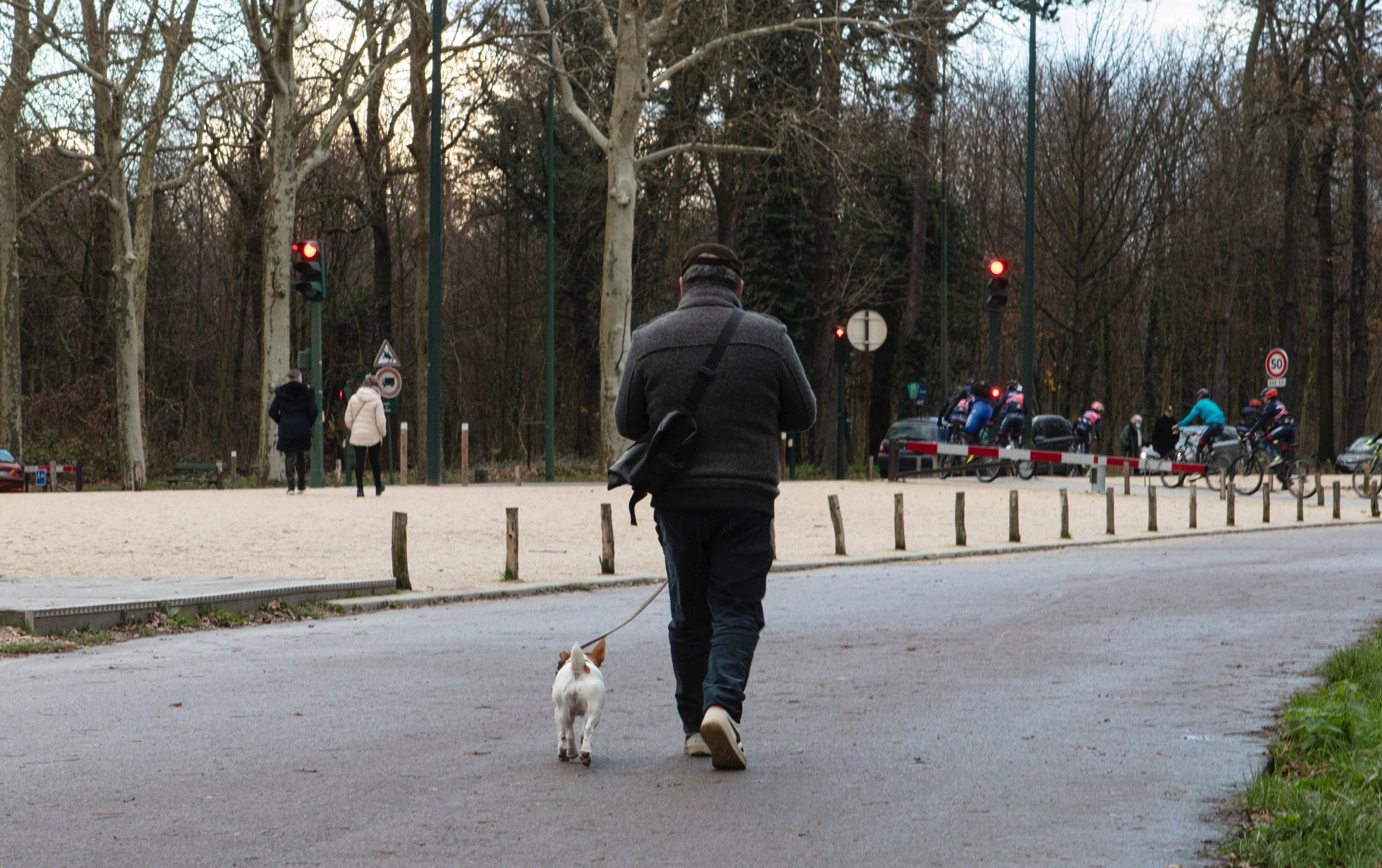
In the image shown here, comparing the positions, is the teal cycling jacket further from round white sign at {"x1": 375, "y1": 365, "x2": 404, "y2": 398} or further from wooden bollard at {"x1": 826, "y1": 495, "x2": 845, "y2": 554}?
wooden bollard at {"x1": 826, "y1": 495, "x2": 845, "y2": 554}

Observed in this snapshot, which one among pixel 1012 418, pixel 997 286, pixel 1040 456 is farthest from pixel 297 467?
pixel 1012 418

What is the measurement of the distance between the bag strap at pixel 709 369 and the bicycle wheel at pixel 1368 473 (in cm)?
2500

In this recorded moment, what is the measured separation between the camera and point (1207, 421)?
105ft

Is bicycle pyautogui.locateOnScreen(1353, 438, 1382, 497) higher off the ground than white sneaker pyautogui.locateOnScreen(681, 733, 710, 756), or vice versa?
bicycle pyautogui.locateOnScreen(1353, 438, 1382, 497)

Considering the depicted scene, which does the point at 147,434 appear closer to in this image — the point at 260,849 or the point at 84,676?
the point at 84,676

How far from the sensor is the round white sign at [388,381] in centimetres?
3359

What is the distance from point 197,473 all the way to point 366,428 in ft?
46.5

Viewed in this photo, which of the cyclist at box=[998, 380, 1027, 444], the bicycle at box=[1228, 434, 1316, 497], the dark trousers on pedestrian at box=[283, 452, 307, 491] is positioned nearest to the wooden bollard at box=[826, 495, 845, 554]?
the dark trousers on pedestrian at box=[283, 452, 307, 491]

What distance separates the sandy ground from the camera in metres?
15.0

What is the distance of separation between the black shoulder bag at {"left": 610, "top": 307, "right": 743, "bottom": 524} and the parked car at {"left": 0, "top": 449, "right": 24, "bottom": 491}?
32017 mm

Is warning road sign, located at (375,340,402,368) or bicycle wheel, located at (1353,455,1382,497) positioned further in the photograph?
warning road sign, located at (375,340,402,368)

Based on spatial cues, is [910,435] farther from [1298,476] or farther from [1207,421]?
[1298,476]

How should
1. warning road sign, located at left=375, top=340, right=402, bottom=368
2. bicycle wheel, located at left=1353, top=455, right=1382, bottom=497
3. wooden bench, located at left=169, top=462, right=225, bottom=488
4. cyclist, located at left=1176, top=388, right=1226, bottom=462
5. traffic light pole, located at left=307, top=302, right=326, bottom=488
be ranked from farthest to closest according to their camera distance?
wooden bench, located at left=169, top=462, right=225, bottom=488 < warning road sign, located at left=375, top=340, right=402, bottom=368 < cyclist, located at left=1176, top=388, right=1226, bottom=462 < bicycle wheel, located at left=1353, top=455, right=1382, bottom=497 < traffic light pole, located at left=307, top=302, right=326, bottom=488

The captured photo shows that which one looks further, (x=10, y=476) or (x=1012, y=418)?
(x=10, y=476)
